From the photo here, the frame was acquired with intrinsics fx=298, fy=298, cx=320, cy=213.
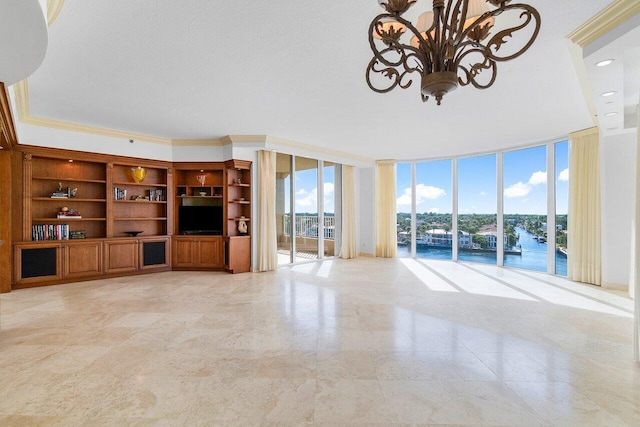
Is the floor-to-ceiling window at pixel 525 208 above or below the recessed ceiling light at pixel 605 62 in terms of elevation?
below

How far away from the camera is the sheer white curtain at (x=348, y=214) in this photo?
8273mm

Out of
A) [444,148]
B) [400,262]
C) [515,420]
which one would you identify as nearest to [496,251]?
[400,262]

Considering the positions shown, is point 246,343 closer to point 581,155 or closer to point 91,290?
point 91,290

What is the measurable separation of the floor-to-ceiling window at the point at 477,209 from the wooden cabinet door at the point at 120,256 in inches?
297

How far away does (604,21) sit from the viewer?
2.29 meters

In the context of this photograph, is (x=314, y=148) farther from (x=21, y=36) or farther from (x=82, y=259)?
(x=21, y=36)

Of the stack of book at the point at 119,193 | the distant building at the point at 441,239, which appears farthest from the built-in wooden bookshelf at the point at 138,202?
the distant building at the point at 441,239

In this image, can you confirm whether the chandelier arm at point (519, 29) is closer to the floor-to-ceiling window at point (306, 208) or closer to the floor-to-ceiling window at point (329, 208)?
the floor-to-ceiling window at point (306, 208)

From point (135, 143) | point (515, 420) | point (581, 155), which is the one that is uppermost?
point (135, 143)

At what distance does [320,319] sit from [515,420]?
6.82 feet

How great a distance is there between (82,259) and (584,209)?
29.7 feet

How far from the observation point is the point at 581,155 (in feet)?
17.8

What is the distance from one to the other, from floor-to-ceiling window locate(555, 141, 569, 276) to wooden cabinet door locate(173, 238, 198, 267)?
748cm

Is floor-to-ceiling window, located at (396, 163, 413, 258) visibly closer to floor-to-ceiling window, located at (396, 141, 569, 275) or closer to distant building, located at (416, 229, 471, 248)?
floor-to-ceiling window, located at (396, 141, 569, 275)
